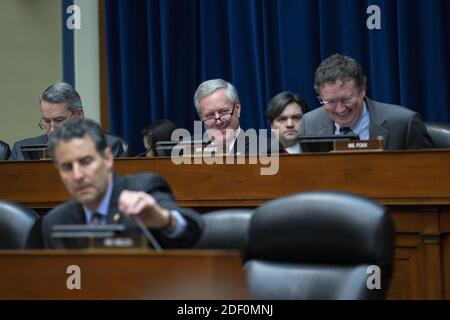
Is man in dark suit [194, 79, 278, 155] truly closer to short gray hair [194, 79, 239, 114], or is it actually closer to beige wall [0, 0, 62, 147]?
short gray hair [194, 79, 239, 114]

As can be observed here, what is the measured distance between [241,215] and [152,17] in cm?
427

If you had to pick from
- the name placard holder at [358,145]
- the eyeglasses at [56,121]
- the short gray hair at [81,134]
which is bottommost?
the name placard holder at [358,145]

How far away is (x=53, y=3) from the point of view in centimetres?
760

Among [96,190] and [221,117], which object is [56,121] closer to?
[221,117]

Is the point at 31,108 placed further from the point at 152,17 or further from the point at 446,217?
the point at 446,217

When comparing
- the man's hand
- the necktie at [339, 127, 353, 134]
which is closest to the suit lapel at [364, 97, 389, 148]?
the necktie at [339, 127, 353, 134]

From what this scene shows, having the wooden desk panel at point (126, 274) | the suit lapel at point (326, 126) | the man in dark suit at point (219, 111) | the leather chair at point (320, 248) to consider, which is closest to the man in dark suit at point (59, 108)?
the man in dark suit at point (219, 111)

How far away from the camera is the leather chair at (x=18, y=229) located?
357cm

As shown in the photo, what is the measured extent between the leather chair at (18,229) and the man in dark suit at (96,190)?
245 millimetres

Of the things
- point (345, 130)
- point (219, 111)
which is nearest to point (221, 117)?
point (219, 111)

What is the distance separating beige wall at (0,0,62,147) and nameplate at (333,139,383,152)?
3.56 m

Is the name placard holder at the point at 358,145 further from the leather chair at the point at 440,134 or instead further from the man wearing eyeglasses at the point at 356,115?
the leather chair at the point at 440,134

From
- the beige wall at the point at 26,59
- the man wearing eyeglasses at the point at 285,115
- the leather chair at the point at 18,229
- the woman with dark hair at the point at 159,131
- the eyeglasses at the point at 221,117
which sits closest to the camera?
the leather chair at the point at 18,229
